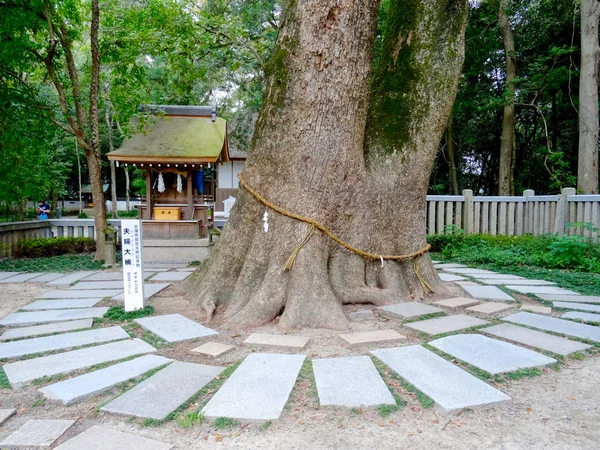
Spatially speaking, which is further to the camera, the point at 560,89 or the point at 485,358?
the point at 560,89

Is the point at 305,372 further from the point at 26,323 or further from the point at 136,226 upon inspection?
the point at 26,323

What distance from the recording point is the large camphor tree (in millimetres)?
3217

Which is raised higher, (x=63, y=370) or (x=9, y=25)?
(x=9, y=25)

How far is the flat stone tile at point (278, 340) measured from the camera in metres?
2.57

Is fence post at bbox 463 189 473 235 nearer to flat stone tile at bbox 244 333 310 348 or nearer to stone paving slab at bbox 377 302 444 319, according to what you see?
stone paving slab at bbox 377 302 444 319

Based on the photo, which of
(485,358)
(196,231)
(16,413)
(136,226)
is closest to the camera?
(16,413)

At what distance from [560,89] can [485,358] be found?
13632 millimetres

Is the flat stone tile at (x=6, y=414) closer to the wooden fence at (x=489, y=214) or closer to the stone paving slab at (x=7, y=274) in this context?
the stone paving slab at (x=7, y=274)

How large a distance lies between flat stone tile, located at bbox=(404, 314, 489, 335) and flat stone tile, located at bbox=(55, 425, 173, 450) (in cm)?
205

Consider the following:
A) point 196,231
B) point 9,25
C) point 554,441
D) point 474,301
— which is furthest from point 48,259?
point 554,441

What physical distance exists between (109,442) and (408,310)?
2507mm

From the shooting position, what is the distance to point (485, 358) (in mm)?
2330

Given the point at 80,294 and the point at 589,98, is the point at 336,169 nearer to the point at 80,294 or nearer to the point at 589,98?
the point at 80,294

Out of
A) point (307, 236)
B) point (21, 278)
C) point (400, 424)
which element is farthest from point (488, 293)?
point (21, 278)
